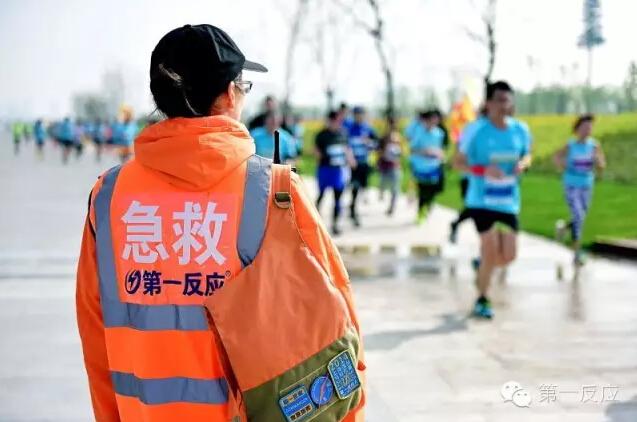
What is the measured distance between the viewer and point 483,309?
6.55 meters

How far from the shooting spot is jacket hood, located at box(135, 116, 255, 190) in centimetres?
179

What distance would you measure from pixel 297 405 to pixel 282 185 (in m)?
0.45

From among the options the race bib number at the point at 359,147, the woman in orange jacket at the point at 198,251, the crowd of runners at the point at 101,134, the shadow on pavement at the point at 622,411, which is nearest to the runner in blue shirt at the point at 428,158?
the race bib number at the point at 359,147

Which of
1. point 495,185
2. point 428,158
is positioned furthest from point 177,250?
point 428,158

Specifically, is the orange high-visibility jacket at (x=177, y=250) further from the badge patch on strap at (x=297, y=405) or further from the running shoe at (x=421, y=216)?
the running shoe at (x=421, y=216)

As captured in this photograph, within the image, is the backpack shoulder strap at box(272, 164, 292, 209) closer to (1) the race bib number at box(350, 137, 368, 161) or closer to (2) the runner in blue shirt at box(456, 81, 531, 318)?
(2) the runner in blue shirt at box(456, 81, 531, 318)

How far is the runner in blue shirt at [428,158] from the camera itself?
40.3 ft

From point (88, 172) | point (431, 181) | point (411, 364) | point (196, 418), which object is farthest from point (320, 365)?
point (88, 172)

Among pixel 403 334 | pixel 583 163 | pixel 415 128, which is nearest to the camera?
pixel 403 334

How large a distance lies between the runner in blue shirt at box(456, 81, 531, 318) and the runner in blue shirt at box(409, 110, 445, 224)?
563cm

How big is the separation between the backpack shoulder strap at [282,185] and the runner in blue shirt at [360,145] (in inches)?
439

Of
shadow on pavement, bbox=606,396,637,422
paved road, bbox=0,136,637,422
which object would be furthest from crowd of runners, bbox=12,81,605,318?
shadow on pavement, bbox=606,396,637,422

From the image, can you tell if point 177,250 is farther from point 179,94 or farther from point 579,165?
point 579,165

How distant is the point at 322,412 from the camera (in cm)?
171
